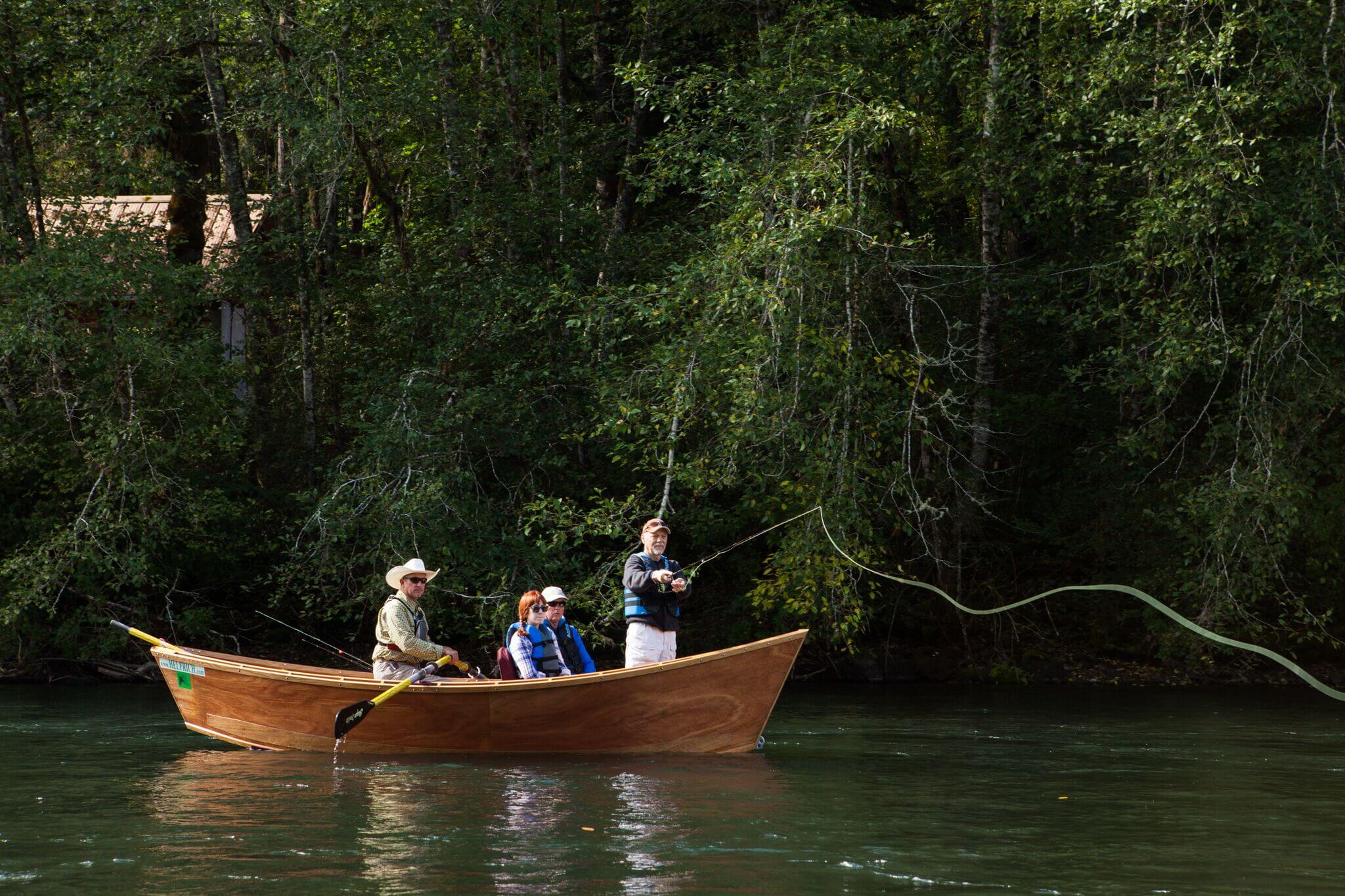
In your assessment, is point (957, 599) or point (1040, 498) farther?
point (1040, 498)

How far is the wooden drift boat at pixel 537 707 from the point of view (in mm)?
9688

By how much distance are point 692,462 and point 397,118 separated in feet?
19.1

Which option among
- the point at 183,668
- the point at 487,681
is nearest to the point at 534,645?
the point at 487,681

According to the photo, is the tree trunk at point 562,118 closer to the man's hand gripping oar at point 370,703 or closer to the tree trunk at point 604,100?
the tree trunk at point 604,100

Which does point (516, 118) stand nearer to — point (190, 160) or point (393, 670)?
point (190, 160)

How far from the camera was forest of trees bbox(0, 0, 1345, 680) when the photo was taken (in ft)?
42.9

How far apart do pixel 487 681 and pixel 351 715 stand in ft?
3.00

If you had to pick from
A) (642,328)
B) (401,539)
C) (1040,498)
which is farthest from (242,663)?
(1040,498)

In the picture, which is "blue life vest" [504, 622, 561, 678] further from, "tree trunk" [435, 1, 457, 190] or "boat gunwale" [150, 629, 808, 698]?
"tree trunk" [435, 1, 457, 190]

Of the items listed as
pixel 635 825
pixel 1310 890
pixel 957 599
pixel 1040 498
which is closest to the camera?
pixel 1310 890

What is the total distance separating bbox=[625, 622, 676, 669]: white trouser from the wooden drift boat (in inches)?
15.9

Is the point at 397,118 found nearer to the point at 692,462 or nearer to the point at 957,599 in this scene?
the point at 692,462

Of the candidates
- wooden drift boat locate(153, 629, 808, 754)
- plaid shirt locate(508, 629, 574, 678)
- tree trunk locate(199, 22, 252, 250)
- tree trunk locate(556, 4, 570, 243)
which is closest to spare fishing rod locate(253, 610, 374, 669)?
wooden drift boat locate(153, 629, 808, 754)

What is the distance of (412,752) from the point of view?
1044 cm
